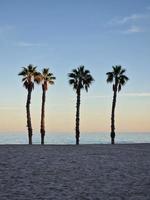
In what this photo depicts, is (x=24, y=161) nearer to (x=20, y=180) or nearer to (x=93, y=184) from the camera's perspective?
(x=20, y=180)

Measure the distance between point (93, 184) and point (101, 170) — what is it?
4.28 metres

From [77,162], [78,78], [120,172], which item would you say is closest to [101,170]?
[120,172]

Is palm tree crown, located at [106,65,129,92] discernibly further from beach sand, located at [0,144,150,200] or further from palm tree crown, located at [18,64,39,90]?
beach sand, located at [0,144,150,200]

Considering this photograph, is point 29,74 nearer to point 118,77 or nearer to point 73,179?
point 118,77

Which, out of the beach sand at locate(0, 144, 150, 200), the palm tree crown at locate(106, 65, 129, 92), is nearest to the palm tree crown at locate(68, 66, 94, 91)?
the palm tree crown at locate(106, 65, 129, 92)

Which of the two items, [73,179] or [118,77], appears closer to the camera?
[73,179]

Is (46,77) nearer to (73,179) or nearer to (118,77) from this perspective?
(118,77)

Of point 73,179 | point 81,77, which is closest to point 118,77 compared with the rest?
point 81,77

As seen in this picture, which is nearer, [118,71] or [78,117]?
[78,117]

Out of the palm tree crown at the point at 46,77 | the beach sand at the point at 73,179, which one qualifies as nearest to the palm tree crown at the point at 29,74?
the palm tree crown at the point at 46,77

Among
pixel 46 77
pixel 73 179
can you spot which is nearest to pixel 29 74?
pixel 46 77

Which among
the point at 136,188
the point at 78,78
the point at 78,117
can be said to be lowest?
the point at 136,188

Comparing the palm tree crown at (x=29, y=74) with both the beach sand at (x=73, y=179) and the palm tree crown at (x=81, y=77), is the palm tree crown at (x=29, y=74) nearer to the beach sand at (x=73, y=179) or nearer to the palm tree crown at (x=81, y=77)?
the palm tree crown at (x=81, y=77)

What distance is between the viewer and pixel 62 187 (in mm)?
15539
